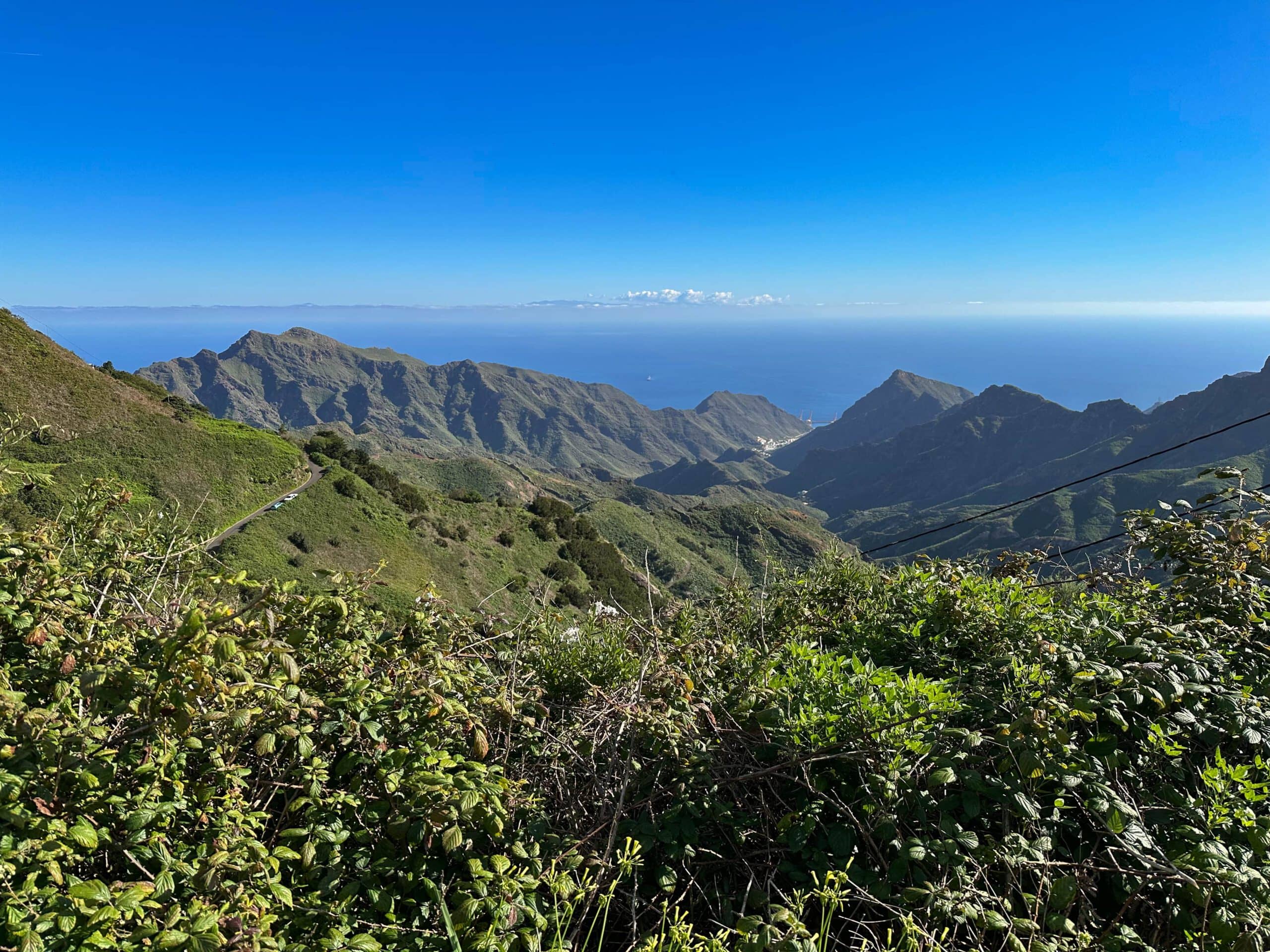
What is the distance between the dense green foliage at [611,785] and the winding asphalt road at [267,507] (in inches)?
1175

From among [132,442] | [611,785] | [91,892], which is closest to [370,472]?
[132,442]

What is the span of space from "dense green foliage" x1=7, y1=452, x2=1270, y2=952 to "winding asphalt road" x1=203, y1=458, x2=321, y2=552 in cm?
2984

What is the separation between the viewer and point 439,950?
1.82 meters

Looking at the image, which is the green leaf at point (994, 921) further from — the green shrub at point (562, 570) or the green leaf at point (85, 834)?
the green shrub at point (562, 570)

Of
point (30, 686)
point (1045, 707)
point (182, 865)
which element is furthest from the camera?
point (30, 686)

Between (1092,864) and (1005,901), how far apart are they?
0.47 meters

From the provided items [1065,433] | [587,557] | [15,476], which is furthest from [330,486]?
[1065,433]

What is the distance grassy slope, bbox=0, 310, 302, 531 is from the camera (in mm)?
35812

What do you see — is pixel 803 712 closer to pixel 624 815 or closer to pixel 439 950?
pixel 624 815

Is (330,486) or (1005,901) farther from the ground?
(1005,901)

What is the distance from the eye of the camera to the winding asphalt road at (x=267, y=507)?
107 feet

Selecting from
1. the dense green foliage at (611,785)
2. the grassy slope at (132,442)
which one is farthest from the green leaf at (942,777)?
the grassy slope at (132,442)

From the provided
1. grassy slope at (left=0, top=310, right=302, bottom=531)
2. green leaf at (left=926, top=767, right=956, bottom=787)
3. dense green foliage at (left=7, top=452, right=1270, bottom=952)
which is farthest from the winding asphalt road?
green leaf at (left=926, top=767, right=956, bottom=787)

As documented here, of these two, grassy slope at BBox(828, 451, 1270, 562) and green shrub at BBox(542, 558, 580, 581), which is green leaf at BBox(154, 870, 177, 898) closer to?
green shrub at BBox(542, 558, 580, 581)
